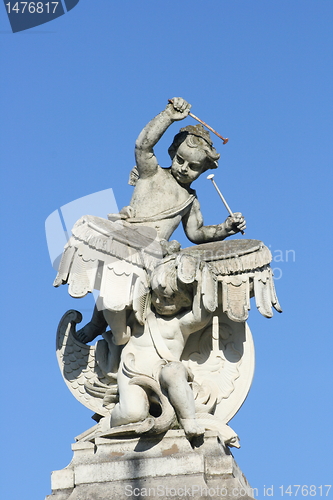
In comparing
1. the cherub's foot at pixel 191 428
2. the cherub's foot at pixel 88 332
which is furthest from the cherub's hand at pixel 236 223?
the cherub's foot at pixel 191 428

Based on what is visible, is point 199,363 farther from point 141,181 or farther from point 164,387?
point 141,181

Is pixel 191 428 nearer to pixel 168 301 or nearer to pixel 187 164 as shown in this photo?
pixel 168 301

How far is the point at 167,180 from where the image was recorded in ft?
41.2

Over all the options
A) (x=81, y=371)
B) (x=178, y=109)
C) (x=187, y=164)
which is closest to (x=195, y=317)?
(x=81, y=371)

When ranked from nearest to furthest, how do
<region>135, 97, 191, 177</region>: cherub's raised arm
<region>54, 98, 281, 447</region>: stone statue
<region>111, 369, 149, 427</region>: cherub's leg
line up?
<region>111, 369, 149, 427</region>: cherub's leg, <region>54, 98, 281, 447</region>: stone statue, <region>135, 97, 191, 177</region>: cherub's raised arm

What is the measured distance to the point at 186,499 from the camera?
10.5 meters

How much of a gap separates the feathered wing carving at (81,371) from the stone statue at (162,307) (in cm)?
1

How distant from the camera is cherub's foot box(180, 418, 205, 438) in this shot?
10867mm

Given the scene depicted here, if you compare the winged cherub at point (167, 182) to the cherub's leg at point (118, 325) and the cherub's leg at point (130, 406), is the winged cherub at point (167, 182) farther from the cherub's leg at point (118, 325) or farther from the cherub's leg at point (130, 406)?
the cherub's leg at point (130, 406)

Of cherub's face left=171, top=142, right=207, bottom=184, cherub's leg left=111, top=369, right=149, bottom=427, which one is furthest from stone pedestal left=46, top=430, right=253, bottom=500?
cherub's face left=171, top=142, right=207, bottom=184

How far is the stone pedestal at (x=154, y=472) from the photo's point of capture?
419 inches

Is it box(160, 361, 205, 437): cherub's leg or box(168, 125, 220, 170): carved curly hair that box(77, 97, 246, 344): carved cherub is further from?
box(160, 361, 205, 437): cherub's leg

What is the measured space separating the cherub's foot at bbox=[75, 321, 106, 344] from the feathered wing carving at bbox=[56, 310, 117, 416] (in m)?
0.11

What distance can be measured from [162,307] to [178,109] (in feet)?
8.23
